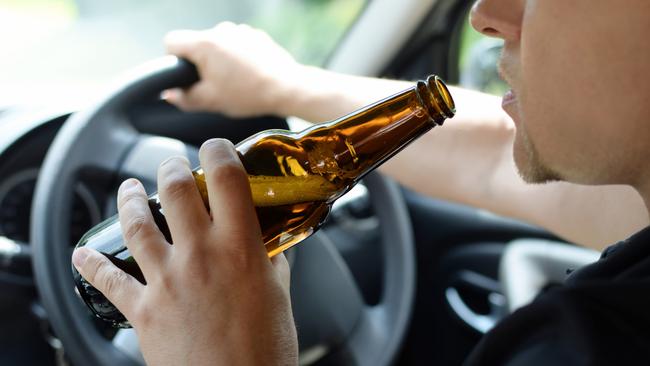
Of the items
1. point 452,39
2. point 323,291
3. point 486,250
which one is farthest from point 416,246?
point 323,291

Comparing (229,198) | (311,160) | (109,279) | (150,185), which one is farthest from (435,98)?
(150,185)

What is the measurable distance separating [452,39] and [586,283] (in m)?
1.39

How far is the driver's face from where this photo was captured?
772mm

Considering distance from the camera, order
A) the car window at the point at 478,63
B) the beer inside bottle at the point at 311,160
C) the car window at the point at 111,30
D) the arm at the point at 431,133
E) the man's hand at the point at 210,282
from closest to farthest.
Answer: the man's hand at the point at 210,282 → the beer inside bottle at the point at 311,160 → the arm at the point at 431,133 → the car window at the point at 111,30 → the car window at the point at 478,63

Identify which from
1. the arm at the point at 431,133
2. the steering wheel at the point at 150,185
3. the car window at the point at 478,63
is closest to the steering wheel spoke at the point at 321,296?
the steering wheel at the point at 150,185

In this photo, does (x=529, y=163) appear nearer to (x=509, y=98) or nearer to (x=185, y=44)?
(x=509, y=98)

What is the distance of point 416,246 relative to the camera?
76.2 inches

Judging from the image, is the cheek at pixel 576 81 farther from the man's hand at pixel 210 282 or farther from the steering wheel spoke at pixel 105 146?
the steering wheel spoke at pixel 105 146

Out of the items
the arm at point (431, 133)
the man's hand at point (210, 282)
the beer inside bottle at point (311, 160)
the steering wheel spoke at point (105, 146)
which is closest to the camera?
the man's hand at point (210, 282)

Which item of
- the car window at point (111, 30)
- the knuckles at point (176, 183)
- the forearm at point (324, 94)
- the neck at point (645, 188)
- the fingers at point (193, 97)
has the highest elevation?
the car window at point (111, 30)

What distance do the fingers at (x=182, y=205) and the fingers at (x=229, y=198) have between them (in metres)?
0.01

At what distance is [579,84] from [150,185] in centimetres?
62

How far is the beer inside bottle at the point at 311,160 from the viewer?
0.81m

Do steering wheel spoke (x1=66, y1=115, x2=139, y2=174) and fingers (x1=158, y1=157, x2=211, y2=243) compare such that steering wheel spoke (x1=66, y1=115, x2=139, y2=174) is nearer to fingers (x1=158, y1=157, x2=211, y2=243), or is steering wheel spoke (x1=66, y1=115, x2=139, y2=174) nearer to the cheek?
fingers (x1=158, y1=157, x2=211, y2=243)
